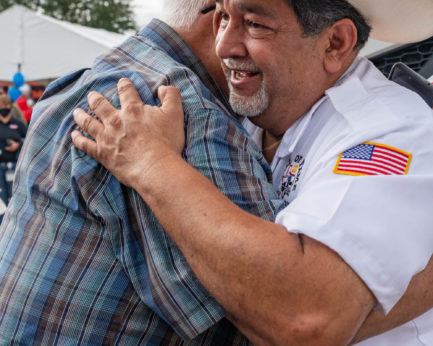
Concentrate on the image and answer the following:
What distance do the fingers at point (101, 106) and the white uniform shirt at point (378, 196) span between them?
54 centimetres

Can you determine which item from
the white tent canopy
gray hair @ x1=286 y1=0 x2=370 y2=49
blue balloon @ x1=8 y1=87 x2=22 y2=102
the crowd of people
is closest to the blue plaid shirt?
the crowd of people

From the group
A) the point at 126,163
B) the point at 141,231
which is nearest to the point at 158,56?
the point at 126,163

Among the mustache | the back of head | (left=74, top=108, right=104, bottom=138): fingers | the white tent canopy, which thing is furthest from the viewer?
the white tent canopy

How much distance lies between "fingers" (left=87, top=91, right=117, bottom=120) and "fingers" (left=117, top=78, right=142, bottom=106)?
36 millimetres

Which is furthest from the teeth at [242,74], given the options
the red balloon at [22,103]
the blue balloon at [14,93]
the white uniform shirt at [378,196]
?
the blue balloon at [14,93]

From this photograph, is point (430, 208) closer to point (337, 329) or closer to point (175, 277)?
point (337, 329)

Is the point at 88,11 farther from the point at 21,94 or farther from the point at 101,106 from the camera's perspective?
the point at 101,106

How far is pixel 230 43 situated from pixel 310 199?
24.5 inches

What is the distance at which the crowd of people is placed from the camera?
1200mm

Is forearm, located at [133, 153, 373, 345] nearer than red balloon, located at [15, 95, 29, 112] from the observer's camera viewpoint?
Yes

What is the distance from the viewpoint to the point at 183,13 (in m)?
1.71

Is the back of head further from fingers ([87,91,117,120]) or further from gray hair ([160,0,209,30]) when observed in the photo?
fingers ([87,91,117,120])

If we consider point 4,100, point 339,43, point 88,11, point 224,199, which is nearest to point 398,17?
point 339,43

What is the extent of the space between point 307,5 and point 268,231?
0.76 metres
